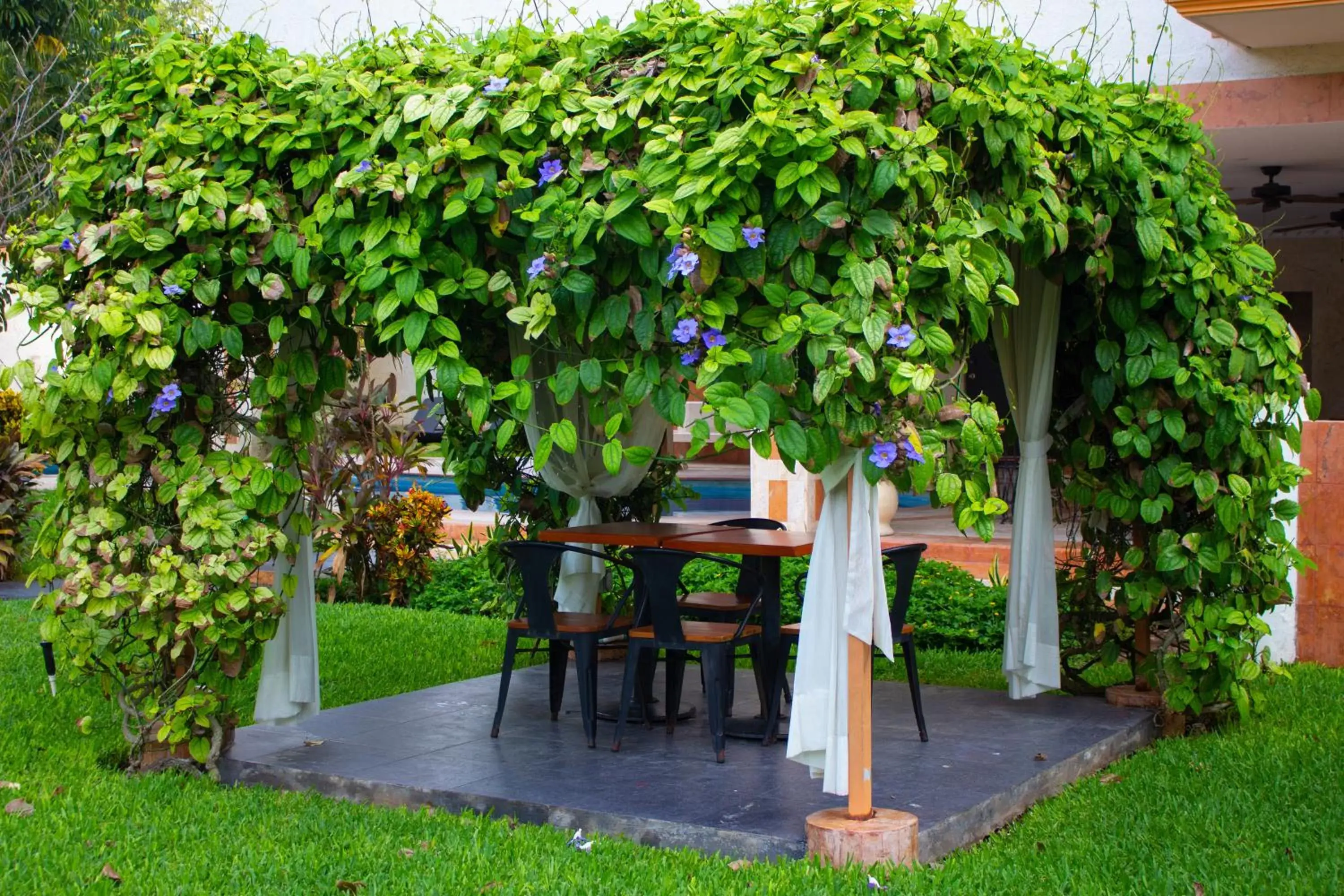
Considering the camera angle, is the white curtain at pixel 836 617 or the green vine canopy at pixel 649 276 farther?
the white curtain at pixel 836 617

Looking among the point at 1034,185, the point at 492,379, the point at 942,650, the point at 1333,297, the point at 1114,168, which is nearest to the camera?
the point at 1034,185

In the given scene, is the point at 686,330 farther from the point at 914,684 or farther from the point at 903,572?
the point at 914,684

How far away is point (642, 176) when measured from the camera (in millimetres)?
4125

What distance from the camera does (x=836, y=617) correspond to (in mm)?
4379

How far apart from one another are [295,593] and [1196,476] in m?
3.62

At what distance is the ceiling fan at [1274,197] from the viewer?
34.2 ft

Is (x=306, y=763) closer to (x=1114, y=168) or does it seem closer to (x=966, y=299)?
(x=966, y=299)

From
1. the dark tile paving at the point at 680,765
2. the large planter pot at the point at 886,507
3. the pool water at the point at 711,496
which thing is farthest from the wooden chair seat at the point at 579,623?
the pool water at the point at 711,496

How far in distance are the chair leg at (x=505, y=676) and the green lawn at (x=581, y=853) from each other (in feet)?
3.12

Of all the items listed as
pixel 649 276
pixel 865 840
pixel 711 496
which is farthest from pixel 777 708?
pixel 711 496

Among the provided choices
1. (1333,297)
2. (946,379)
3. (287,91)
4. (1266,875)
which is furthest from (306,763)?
(1333,297)

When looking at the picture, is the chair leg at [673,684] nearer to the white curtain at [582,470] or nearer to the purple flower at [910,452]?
the white curtain at [582,470]

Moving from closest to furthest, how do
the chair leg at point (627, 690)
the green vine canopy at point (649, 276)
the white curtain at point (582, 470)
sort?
the green vine canopy at point (649, 276), the chair leg at point (627, 690), the white curtain at point (582, 470)

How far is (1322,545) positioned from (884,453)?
516 centimetres
